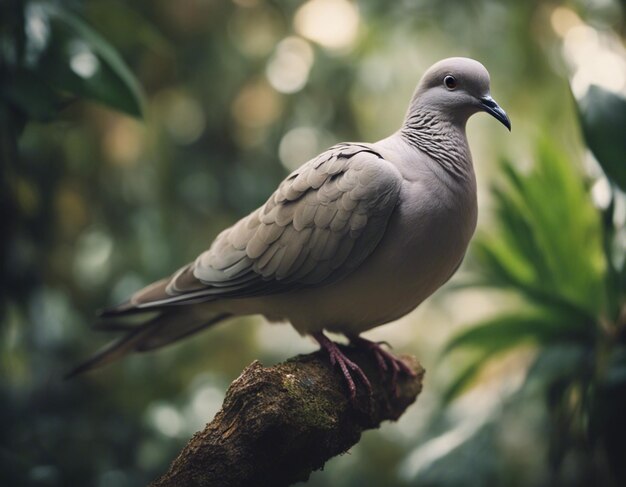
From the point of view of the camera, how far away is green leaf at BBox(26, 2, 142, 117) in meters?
2.13

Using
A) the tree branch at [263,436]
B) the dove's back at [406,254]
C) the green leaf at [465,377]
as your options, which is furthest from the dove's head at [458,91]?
the green leaf at [465,377]

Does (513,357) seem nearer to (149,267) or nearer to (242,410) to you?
(149,267)

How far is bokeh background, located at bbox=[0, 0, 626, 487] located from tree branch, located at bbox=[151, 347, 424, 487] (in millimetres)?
1120

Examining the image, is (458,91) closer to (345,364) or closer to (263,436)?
(345,364)

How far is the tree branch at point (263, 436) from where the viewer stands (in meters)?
1.42

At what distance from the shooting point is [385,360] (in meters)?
1.88

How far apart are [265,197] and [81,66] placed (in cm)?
145

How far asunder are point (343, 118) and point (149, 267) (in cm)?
138

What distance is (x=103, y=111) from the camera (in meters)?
3.37

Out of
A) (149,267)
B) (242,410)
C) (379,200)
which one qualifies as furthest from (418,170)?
(149,267)

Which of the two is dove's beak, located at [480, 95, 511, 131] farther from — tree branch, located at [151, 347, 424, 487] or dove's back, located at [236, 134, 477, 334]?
tree branch, located at [151, 347, 424, 487]

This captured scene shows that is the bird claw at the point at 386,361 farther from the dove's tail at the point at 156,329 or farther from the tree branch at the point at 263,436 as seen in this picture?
the dove's tail at the point at 156,329

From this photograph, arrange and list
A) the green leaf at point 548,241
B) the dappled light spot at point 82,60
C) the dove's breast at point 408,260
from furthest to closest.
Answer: the green leaf at point 548,241 < the dappled light spot at point 82,60 < the dove's breast at point 408,260

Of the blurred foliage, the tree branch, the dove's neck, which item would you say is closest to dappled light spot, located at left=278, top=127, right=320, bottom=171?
the blurred foliage
